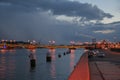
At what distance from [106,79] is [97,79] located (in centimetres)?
76

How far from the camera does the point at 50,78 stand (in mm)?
55750

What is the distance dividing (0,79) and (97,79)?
1272 inches

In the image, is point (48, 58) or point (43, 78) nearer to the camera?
point (43, 78)

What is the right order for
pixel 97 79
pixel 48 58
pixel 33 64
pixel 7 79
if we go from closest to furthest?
pixel 97 79
pixel 7 79
pixel 33 64
pixel 48 58

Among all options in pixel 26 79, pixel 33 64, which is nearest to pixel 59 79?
pixel 26 79

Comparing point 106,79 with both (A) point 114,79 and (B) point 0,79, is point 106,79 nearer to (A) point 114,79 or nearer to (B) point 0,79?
(A) point 114,79

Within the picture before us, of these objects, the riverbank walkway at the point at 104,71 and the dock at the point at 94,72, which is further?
the riverbank walkway at the point at 104,71

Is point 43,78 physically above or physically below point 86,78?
below

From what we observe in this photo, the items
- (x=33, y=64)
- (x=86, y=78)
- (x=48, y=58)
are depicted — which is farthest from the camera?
(x=48, y=58)

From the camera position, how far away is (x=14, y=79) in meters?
54.6

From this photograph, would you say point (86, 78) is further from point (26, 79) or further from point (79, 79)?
point (26, 79)

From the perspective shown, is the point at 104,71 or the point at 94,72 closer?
the point at 94,72

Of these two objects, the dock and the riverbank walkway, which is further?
the riverbank walkway

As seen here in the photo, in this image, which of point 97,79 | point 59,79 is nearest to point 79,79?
point 97,79
